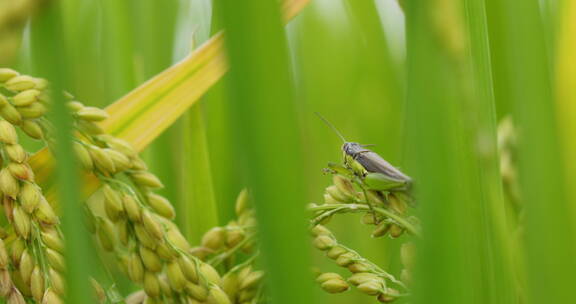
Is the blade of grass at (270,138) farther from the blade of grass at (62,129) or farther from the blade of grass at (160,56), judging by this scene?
the blade of grass at (160,56)

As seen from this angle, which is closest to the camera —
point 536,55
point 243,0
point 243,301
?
point 243,0

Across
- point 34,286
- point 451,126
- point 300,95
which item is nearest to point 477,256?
point 451,126

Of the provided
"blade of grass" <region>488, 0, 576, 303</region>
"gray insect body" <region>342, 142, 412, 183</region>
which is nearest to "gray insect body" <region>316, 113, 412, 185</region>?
"gray insect body" <region>342, 142, 412, 183</region>

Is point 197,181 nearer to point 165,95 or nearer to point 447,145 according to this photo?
point 165,95

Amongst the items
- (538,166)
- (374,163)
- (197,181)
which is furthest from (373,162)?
(538,166)

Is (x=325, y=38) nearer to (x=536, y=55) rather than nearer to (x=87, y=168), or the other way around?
(x=87, y=168)

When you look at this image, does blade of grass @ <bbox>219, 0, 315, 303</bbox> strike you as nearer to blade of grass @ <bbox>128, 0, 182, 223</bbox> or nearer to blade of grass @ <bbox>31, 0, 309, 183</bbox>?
blade of grass @ <bbox>31, 0, 309, 183</bbox>
